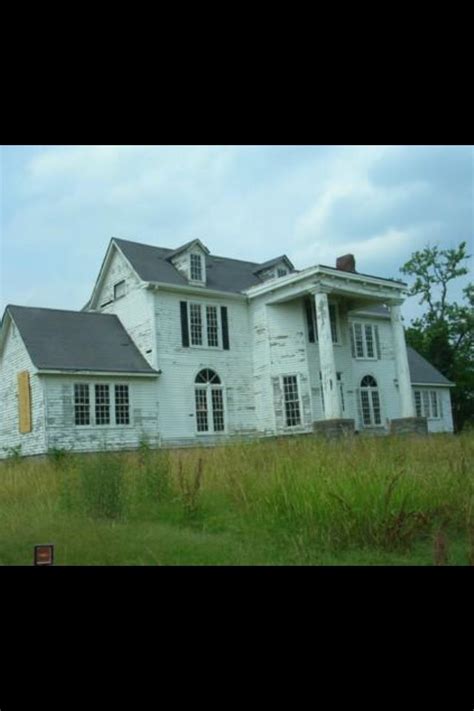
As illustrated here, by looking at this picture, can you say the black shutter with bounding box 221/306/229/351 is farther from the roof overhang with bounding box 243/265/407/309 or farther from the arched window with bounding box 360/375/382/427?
the arched window with bounding box 360/375/382/427

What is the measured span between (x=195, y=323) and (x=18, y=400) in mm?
5106

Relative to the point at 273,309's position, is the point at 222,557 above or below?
below

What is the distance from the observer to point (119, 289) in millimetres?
17922

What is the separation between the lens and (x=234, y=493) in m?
6.98

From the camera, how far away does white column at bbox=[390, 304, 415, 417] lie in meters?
18.6

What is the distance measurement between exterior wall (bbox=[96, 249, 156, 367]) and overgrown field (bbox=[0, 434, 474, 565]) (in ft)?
27.5

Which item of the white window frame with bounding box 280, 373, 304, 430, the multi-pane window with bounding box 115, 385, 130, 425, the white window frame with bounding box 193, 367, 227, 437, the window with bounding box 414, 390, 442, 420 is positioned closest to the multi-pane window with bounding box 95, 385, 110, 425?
the multi-pane window with bounding box 115, 385, 130, 425

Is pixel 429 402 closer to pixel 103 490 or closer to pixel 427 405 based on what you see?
pixel 427 405

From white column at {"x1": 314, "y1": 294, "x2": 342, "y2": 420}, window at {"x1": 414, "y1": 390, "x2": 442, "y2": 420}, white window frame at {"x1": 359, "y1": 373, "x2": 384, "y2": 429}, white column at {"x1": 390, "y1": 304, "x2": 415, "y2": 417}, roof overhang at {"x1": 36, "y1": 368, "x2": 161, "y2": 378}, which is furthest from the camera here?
white window frame at {"x1": 359, "y1": 373, "x2": 384, "y2": 429}

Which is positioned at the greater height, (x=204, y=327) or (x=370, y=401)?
(x=204, y=327)

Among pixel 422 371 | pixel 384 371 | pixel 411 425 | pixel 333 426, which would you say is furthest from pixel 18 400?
pixel 422 371
